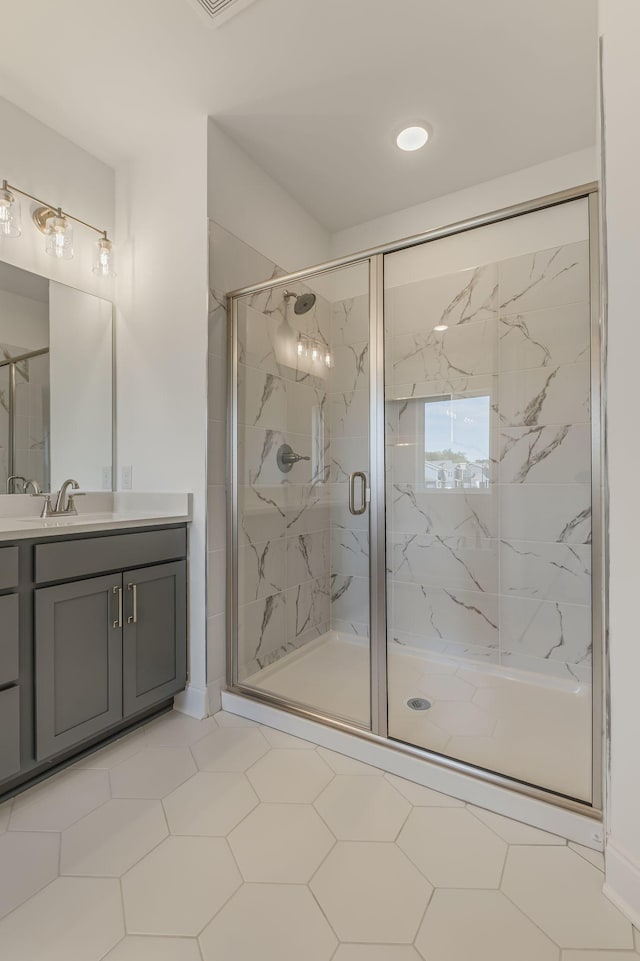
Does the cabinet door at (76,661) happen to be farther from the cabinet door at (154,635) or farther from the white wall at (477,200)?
the white wall at (477,200)

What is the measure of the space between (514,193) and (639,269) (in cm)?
167

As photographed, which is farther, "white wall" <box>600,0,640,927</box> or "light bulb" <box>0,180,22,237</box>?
"light bulb" <box>0,180,22,237</box>

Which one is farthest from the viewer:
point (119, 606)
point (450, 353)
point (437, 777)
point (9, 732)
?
point (450, 353)

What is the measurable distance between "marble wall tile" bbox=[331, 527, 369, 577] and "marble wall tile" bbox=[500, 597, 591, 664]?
2.94 ft

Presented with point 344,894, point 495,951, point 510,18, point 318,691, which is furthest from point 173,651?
point 510,18

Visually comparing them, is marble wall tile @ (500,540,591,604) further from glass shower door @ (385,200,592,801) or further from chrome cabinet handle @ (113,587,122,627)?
chrome cabinet handle @ (113,587,122,627)

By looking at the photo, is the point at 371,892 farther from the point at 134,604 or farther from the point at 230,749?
the point at 134,604

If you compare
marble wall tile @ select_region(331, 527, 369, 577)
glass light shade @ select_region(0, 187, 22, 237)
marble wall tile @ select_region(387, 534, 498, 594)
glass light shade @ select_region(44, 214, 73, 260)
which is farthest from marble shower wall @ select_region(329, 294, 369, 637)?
glass light shade @ select_region(0, 187, 22, 237)

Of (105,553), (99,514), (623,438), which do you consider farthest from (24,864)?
(623,438)

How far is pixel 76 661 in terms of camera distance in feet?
5.15

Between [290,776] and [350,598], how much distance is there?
0.71 meters

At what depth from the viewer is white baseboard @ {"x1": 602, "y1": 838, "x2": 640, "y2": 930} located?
3.39ft

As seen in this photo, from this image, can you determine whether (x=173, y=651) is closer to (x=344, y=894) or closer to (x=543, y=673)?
(x=344, y=894)

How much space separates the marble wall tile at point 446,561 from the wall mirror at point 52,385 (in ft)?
5.16
